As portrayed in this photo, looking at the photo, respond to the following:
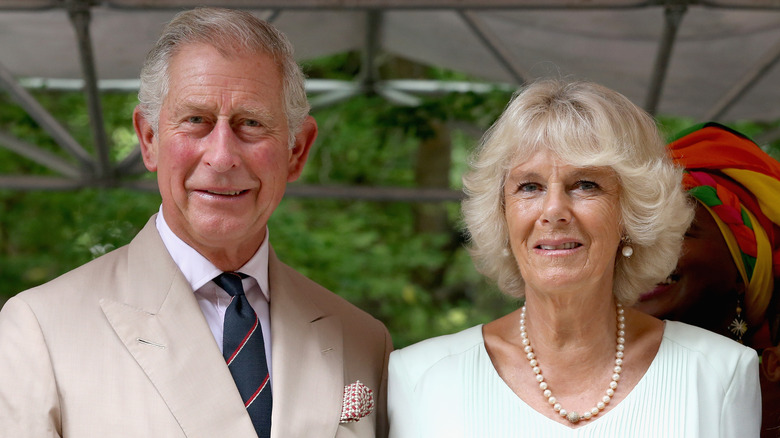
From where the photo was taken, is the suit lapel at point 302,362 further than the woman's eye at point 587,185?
No

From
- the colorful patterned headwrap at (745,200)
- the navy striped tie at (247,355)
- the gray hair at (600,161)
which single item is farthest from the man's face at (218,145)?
the colorful patterned headwrap at (745,200)

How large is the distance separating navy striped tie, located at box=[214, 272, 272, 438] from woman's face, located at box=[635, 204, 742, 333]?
1212 millimetres

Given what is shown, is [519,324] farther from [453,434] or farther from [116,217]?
[116,217]

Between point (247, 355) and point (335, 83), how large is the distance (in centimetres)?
372

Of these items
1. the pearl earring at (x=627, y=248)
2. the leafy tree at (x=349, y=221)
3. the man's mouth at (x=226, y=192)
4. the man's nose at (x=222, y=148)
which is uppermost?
the man's nose at (x=222, y=148)

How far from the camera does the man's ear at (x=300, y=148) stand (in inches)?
109

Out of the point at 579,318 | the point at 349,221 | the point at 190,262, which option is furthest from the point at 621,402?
the point at 349,221

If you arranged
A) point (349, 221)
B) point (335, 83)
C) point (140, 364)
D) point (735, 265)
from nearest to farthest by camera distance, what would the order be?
1. point (140, 364)
2. point (735, 265)
3. point (335, 83)
4. point (349, 221)

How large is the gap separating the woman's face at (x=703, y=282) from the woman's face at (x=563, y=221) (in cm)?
48

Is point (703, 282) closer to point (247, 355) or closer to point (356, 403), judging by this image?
point (356, 403)

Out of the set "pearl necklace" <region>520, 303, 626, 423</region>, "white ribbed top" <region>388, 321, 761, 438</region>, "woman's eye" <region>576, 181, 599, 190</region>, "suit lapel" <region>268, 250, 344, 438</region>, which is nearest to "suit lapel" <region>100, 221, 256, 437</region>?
"suit lapel" <region>268, 250, 344, 438</region>

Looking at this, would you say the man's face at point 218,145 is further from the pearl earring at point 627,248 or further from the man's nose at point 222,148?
the pearl earring at point 627,248

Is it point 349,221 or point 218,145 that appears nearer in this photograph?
point 218,145

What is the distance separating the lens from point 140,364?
240cm
